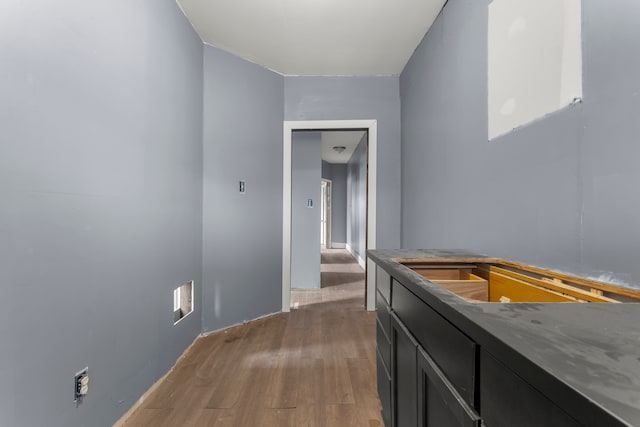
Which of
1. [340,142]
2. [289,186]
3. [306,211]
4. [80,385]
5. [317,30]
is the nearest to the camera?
[80,385]

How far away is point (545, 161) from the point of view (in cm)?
116

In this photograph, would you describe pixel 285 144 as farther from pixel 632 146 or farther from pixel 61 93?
pixel 632 146

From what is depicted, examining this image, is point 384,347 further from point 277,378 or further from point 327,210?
point 327,210

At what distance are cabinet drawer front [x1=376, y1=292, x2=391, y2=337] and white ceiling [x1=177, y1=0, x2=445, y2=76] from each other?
2056 millimetres

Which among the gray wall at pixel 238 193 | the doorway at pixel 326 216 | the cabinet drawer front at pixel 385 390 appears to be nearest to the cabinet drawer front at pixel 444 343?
the cabinet drawer front at pixel 385 390

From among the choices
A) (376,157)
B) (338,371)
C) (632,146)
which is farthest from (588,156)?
(376,157)

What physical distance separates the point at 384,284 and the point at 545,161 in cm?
84

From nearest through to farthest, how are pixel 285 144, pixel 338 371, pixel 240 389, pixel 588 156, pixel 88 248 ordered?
pixel 588 156
pixel 88 248
pixel 240 389
pixel 338 371
pixel 285 144

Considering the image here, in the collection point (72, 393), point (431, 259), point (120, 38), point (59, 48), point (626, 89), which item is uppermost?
point (120, 38)

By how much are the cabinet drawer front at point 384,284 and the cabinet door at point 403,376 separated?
110 mm

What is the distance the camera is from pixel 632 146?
2.80ft

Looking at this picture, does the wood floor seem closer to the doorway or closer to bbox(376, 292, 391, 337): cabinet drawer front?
bbox(376, 292, 391, 337): cabinet drawer front

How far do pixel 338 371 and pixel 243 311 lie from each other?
1223mm

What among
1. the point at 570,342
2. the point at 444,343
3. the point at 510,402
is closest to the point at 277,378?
the point at 444,343
